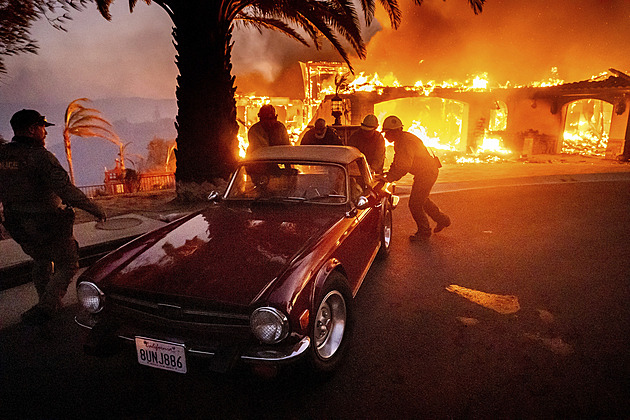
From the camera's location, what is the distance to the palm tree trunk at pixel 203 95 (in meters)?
7.35

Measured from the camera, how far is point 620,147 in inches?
746

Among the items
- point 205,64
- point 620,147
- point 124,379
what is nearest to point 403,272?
point 124,379

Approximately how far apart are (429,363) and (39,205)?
3657 mm

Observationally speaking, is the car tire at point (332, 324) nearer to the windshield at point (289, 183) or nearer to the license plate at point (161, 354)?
the license plate at point (161, 354)

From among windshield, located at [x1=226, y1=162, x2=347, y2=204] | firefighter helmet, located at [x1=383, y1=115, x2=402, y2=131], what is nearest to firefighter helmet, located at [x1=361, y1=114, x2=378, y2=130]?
firefighter helmet, located at [x1=383, y1=115, x2=402, y2=131]

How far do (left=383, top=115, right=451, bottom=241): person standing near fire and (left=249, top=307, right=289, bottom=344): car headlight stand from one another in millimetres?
3403

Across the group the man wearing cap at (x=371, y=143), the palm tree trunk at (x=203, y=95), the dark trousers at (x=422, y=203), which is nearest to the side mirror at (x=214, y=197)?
the dark trousers at (x=422, y=203)

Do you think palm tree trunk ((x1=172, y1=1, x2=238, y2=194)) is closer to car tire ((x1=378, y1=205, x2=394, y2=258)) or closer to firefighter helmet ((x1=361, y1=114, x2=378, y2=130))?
firefighter helmet ((x1=361, y1=114, x2=378, y2=130))

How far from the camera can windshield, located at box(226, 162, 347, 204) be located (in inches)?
144

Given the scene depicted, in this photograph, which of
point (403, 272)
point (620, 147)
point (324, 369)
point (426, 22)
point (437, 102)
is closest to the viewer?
point (324, 369)

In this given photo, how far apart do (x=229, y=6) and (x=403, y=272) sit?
255 inches

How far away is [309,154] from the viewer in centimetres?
403

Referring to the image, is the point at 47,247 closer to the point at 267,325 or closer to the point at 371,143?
the point at 267,325

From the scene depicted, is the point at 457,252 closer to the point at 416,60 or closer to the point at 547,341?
the point at 547,341
